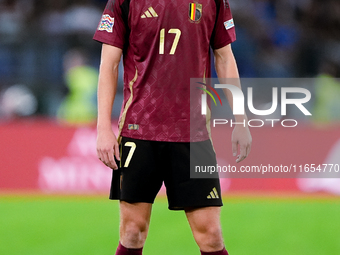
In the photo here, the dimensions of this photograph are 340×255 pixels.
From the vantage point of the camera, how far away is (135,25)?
8.07 feet

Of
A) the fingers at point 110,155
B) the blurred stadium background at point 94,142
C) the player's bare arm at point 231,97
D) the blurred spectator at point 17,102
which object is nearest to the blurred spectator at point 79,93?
the blurred stadium background at point 94,142

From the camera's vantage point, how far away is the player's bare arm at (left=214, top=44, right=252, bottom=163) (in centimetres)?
258

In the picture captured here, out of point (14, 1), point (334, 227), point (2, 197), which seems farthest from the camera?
point (14, 1)

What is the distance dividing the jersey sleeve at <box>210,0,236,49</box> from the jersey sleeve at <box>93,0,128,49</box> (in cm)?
45

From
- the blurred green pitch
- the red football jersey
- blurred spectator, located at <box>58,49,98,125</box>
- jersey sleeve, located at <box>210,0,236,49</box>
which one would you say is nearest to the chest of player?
the red football jersey

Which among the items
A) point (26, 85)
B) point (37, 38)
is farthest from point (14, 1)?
point (26, 85)

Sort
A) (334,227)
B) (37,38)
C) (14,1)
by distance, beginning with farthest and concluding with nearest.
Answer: (14,1)
(37,38)
(334,227)

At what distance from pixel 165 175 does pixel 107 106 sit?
0.43m

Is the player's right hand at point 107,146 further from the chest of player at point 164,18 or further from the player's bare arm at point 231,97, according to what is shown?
the player's bare arm at point 231,97

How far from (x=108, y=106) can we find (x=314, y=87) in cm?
683

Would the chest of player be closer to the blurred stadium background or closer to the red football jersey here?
the red football jersey

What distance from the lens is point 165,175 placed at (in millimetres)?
2521

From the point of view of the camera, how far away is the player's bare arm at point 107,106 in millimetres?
2404

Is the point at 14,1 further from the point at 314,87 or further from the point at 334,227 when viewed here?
the point at 334,227
